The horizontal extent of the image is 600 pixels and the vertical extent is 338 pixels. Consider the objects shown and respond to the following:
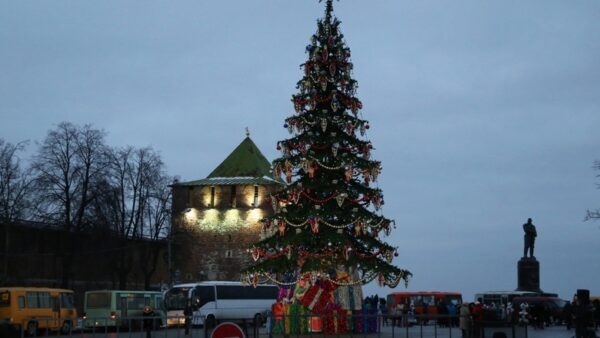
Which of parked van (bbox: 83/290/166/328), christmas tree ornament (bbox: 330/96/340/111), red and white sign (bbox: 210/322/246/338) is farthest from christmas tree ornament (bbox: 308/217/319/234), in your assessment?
red and white sign (bbox: 210/322/246/338)

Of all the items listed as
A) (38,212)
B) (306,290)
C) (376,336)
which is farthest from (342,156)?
(38,212)

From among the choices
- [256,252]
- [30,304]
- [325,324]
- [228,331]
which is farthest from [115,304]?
[228,331]

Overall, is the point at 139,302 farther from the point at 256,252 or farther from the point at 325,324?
the point at 325,324

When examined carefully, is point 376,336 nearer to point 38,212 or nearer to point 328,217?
point 328,217

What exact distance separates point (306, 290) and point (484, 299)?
2370 cm

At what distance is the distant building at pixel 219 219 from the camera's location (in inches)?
3349

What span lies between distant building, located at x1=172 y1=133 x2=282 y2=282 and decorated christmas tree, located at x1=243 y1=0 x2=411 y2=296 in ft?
160

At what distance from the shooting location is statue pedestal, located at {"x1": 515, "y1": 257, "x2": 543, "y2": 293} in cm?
5344

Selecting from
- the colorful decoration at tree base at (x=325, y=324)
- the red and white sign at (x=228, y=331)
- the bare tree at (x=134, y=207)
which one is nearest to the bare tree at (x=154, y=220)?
the bare tree at (x=134, y=207)

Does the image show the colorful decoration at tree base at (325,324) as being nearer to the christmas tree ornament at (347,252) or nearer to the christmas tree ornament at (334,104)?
the christmas tree ornament at (347,252)

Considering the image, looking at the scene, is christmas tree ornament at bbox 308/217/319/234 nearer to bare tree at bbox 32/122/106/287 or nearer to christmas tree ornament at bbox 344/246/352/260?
christmas tree ornament at bbox 344/246/352/260

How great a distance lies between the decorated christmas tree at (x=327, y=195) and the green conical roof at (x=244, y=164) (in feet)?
184

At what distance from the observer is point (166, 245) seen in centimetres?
7981

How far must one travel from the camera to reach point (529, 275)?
53750 millimetres
